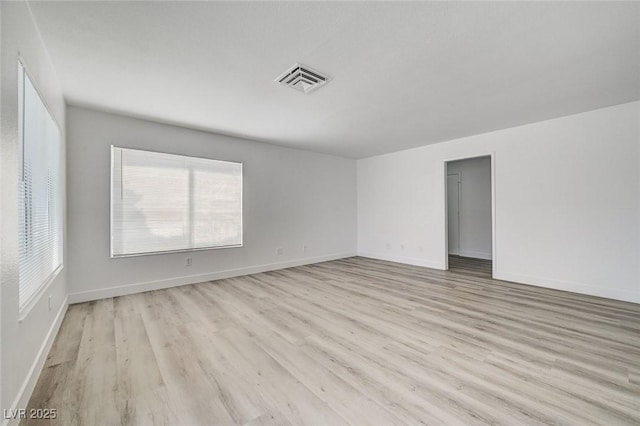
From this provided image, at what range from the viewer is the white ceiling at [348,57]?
1791mm

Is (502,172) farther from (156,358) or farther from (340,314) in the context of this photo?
(156,358)

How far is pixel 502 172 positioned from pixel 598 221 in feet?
4.51

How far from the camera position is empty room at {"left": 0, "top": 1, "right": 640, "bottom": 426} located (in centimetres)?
165

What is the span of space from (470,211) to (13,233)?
25.7 feet

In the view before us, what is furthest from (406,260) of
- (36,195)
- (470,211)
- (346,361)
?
(36,195)

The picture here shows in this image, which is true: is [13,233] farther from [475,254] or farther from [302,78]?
[475,254]

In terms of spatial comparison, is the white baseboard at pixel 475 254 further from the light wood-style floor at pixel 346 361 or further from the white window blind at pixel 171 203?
the white window blind at pixel 171 203

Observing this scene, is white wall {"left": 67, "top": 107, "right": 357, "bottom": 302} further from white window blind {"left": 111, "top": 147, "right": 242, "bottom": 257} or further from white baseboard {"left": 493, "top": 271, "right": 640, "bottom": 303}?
white baseboard {"left": 493, "top": 271, "right": 640, "bottom": 303}

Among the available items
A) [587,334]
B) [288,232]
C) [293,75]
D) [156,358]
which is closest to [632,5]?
[293,75]

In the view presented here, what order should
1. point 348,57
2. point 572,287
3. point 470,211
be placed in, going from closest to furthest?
1. point 348,57
2. point 572,287
3. point 470,211

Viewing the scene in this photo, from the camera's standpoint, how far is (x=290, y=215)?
18.5 feet

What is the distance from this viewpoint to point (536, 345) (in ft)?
7.41

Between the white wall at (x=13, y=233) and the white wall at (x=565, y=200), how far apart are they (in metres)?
5.61

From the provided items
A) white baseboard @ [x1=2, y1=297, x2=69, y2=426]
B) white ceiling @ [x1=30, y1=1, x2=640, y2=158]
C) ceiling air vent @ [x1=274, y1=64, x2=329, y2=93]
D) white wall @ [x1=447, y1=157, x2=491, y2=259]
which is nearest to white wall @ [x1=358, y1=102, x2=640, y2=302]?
white ceiling @ [x1=30, y1=1, x2=640, y2=158]
